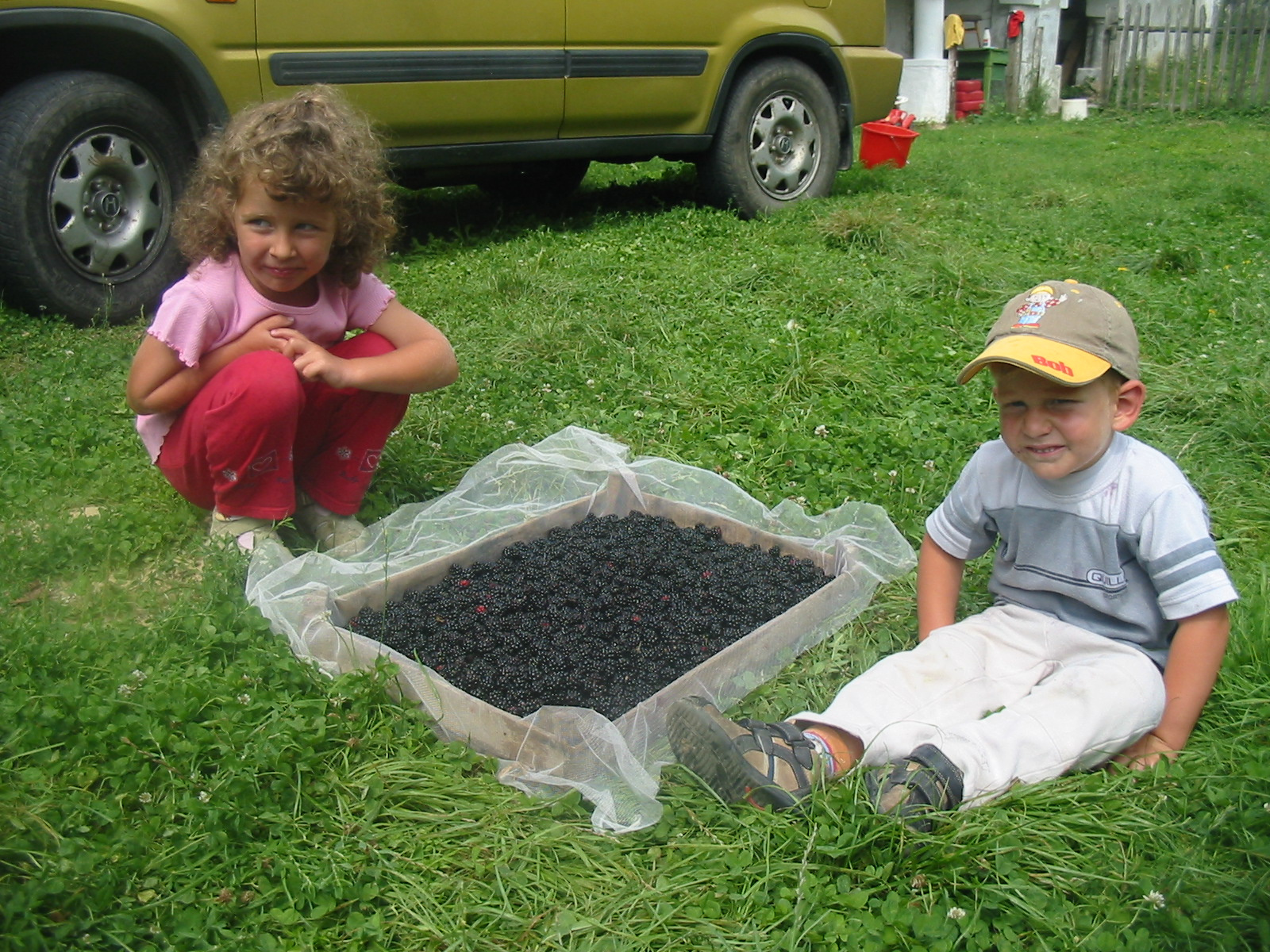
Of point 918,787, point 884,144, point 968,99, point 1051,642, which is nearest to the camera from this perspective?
point 918,787

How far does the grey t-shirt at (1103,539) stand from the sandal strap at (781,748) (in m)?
0.66

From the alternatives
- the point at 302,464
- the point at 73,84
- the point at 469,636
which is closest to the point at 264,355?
the point at 302,464

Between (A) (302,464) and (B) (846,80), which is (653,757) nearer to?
(A) (302,464)

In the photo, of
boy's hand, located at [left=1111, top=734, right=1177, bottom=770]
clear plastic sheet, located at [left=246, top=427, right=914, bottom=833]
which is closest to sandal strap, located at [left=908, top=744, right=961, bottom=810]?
boy's hand, located at [left=1111, top=734, right=1177, bottom=770]

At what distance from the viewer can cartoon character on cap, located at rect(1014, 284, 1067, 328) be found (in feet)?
7.52

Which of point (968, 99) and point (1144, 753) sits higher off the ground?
point (968, 99)

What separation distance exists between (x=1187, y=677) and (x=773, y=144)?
18.4ft

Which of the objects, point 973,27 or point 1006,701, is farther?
point 973,27

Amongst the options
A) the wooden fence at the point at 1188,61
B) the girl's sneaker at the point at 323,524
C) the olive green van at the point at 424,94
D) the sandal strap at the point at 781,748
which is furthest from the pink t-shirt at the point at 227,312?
the wooden fence at the point at 1188,61

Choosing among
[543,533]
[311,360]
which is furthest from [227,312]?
[543,533]

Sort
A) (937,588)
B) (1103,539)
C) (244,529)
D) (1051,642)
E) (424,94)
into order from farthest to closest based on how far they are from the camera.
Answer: (424,94), (244,529), (937,588), (1051,642), (1103,539)

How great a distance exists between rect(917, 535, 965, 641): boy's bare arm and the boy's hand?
462mm

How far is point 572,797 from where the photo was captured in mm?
2246

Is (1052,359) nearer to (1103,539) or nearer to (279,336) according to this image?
(1103,539)
